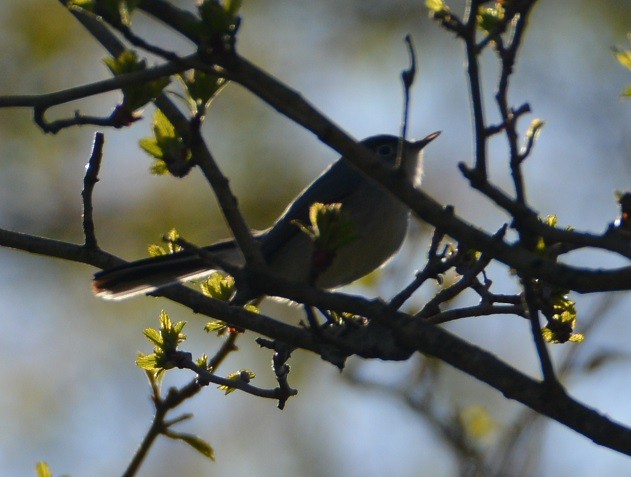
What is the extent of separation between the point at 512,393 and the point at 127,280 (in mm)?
1714

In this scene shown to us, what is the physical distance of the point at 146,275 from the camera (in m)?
3.75

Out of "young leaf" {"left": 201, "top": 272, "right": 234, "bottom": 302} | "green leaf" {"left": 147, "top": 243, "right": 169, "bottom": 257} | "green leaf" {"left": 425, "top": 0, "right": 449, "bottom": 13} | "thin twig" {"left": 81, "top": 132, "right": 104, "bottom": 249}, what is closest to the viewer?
"green leaf" {"left": 425, "top": 0, "right": 449, "bottom": 13}

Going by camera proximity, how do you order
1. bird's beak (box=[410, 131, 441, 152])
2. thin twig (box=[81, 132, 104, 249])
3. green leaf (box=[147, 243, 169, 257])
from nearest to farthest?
thin twig (box=[81, 132, 104, 249]) < green leaf (box=[147, 243, 169, 257]) < bird's beak (box=[410, 131, 441, 152])

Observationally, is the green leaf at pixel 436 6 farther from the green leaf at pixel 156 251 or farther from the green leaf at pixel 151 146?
the green leaf at pixel 156 251

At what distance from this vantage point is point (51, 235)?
336 inches

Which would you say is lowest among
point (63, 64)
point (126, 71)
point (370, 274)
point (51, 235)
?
point (126, 71)

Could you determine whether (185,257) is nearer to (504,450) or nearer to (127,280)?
(127,280)

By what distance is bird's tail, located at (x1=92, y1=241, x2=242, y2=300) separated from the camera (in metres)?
3.51

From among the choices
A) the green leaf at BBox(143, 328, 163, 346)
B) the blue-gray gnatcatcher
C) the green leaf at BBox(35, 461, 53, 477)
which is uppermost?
the blue-gray gnatcatcher

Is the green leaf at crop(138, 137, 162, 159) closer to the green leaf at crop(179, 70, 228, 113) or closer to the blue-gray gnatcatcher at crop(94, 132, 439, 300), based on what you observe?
the green leaf at crop(179, 70, 228, 113)

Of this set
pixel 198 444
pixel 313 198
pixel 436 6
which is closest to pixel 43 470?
pixel 198 444

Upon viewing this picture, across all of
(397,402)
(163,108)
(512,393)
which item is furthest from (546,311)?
(397,402)

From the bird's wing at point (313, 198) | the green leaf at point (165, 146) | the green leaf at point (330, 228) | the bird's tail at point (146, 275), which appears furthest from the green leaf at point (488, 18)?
the bird's wing at point (313, 198)

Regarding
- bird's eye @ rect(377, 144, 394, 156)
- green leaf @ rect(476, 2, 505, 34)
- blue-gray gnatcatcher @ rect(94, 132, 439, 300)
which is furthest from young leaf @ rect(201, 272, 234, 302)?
bird's eye @ rect(377, 144, 394, 156)
